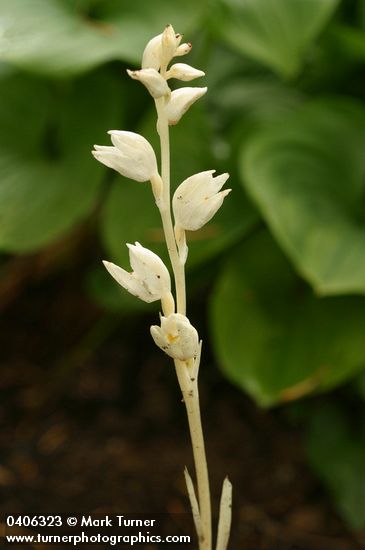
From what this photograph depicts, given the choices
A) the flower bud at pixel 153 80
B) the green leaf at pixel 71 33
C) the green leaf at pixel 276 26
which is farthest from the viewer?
the green leaf at pixel 276 26

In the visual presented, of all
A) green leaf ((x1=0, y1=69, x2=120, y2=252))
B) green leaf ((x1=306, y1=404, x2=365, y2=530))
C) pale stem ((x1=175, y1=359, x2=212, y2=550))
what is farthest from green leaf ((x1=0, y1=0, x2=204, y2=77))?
green leaf ((x1=306, y1=404, x2=365, y2=530))

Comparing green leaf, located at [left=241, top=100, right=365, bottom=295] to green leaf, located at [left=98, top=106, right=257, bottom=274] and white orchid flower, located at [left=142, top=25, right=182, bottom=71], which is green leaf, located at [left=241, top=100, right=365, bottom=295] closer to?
green leaf, located at [left=98, top=106, right=257, bottom=274]

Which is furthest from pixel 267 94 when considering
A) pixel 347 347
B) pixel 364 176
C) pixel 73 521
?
pixel 73 521

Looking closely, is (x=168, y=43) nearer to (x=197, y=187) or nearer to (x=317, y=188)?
(x=197, y=187)

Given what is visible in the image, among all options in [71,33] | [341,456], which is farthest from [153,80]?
[341,456]

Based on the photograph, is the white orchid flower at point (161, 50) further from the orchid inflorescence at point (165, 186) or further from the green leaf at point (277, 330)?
the green leaf at point (277, 330)

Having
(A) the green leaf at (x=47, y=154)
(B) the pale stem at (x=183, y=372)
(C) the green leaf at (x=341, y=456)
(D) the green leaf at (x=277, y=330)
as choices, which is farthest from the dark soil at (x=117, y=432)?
(B) the pale stem at (x=183, y=372)
